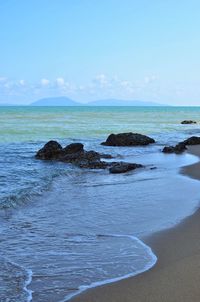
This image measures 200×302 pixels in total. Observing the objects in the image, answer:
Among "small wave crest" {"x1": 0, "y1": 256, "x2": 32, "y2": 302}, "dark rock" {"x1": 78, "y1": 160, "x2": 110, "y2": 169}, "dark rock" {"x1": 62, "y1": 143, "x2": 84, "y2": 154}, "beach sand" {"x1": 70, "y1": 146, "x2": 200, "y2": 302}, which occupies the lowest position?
"dark rock" {"x1": 78, "y1": 160, "x2": 110, "y2": 169}

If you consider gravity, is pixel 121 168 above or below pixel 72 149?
below

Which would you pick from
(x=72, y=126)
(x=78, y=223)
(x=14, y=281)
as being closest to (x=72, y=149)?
(x=78, y=223)

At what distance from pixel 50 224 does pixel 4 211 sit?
5.41 ft

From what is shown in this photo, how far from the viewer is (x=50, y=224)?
8.91m

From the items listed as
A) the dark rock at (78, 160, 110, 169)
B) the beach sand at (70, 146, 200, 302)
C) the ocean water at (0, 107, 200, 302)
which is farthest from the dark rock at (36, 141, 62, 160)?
the beach sand at (70, 146, 200, 302)

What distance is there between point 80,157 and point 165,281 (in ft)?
47.5

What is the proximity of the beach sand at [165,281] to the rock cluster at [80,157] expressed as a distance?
917 cm

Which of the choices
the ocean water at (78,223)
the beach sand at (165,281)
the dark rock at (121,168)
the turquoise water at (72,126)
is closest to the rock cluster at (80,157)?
the dark rock at (121,168)

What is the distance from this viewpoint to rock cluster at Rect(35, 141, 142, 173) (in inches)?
668

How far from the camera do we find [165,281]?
5680 mm

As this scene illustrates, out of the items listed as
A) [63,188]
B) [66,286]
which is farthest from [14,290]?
[63,188]

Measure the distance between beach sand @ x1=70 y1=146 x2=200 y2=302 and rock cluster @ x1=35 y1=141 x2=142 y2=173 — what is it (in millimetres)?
9171

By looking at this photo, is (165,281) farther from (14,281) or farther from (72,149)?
(72,149)

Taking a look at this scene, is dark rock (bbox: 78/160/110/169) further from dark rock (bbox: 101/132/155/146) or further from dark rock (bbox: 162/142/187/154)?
dark rock (bbox: 101/132/155/146)
